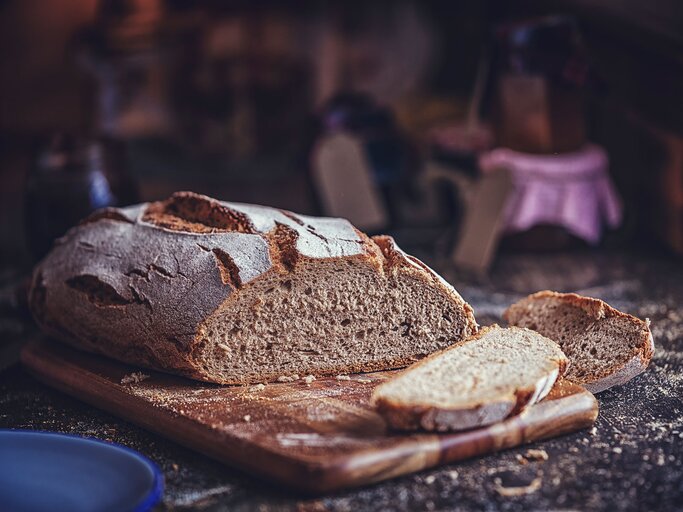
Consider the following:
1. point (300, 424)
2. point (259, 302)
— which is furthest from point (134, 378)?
point (300, 424)

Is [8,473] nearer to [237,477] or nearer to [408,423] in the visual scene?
[237,477]

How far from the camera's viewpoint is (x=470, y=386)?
6.62ft

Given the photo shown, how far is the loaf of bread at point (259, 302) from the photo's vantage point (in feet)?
7.51

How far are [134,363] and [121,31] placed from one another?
2.73 meters

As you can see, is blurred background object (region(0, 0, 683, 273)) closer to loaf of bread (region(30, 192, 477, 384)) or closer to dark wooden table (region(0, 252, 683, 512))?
loaf of bread (region(30, 192, 477, 384))

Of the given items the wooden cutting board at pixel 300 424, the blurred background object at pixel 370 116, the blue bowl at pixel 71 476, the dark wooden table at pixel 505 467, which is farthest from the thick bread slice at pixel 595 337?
the blue bowl at pixel 71 476

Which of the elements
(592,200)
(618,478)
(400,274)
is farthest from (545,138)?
(618,478)

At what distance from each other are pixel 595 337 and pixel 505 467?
1.93 feet

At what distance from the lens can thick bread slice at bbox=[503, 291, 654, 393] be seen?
2.31 m

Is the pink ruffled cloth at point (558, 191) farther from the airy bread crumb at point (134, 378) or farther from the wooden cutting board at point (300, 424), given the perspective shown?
the airy bread crumb at point (134, 378)

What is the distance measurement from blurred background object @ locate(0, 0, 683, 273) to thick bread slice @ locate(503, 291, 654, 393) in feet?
3.34

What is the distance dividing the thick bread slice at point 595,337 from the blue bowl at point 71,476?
1.13 metres

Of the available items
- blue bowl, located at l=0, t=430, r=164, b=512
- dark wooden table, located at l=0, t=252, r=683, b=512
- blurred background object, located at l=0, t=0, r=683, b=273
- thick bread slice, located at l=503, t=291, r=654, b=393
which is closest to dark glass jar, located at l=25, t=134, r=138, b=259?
blurred background object, located at l=0, t=0, r=683, b=273

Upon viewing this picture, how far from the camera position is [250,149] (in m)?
5.42
